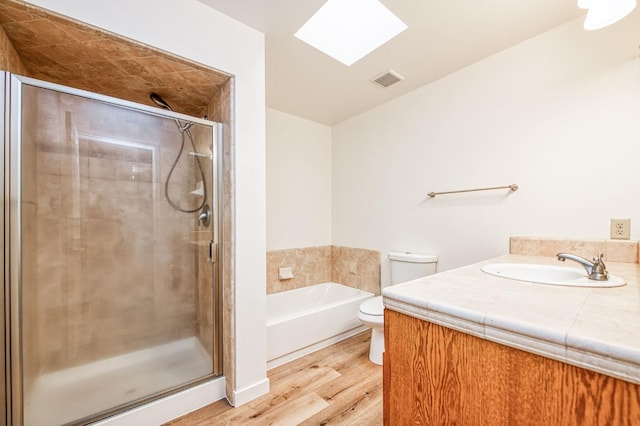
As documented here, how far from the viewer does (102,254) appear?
1.64m

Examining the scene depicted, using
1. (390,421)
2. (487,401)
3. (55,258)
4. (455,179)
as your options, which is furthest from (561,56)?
(55,258)

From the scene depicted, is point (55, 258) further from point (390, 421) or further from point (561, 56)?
point (561, 56)

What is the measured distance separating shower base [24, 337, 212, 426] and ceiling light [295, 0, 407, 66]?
7.33 feet

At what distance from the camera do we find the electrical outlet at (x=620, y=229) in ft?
4.62

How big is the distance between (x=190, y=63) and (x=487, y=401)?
73.9 inches

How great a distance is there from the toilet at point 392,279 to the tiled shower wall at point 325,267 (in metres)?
0.34

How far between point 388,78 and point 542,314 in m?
2.05

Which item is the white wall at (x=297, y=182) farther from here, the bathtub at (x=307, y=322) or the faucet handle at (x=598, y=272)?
the faucet handle at (x=598, y=272)

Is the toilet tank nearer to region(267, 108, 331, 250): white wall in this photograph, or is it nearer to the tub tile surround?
region(267, 108, 331, 250): white wall

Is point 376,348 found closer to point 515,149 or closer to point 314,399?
point 314,399

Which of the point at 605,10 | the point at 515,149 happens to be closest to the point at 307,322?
the point at 515,149

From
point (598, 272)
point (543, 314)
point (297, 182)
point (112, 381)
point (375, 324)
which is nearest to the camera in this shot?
point (543, 314)

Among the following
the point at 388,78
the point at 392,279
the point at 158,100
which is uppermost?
the point at 388,78

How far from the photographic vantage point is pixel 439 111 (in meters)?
2.21
